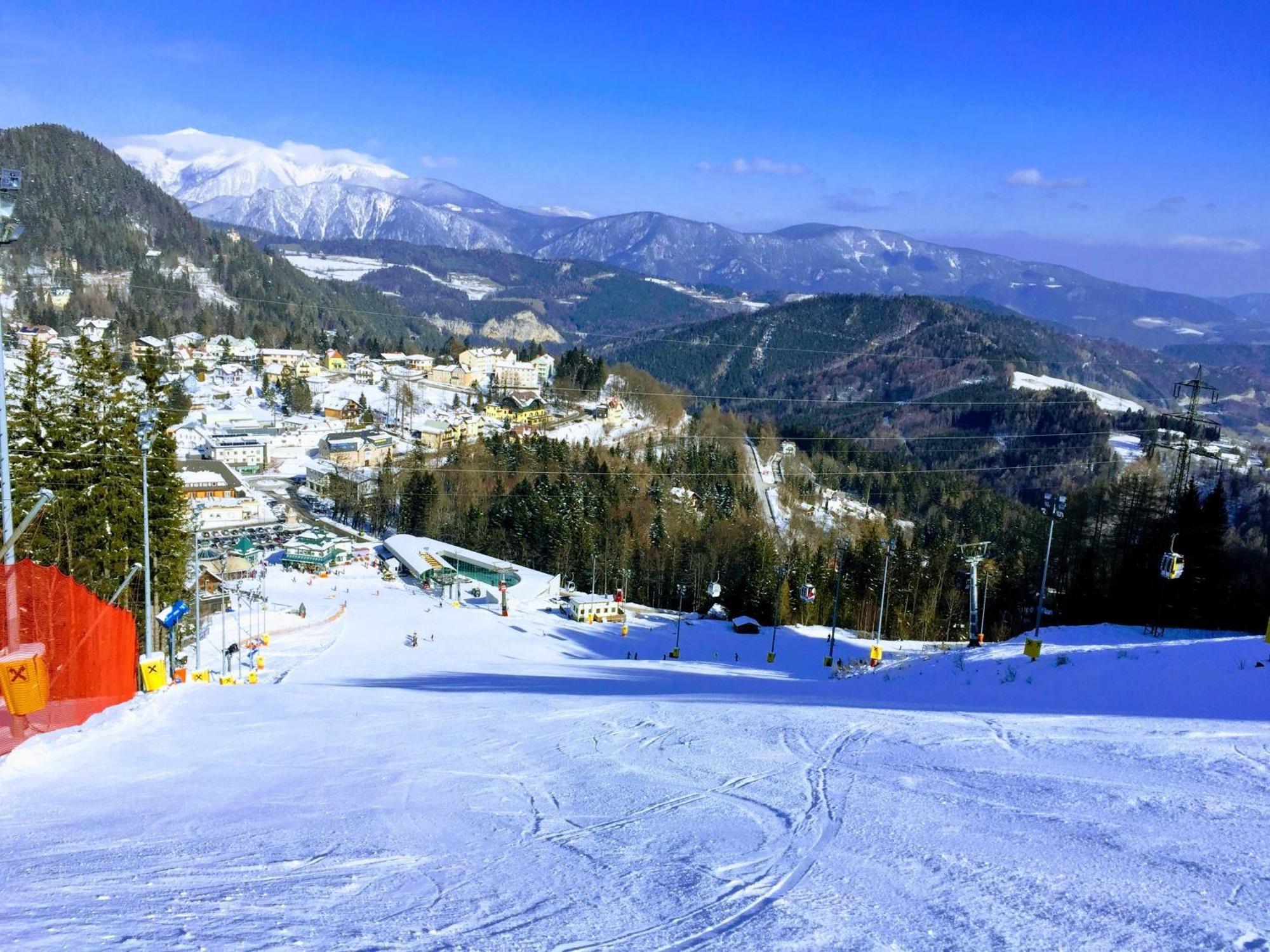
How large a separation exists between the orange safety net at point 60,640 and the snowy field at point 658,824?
460 millimetres

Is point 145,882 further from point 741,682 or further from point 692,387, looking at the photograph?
point 692,387

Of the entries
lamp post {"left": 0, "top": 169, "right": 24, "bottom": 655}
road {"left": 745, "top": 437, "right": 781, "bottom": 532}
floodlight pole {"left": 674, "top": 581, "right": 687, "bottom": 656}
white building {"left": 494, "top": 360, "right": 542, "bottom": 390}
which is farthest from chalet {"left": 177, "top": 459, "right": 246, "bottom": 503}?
lamp post {"left": 0, "top": 169, "right": 24, "bottom": 655}

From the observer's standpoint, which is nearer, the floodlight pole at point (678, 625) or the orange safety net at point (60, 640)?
the orange safety net at point (60, 640)

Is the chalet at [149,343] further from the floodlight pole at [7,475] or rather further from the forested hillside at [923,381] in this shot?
the floodlight pole at [7,475]

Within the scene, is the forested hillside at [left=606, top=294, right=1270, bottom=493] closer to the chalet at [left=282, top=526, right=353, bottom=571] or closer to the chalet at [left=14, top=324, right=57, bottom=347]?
the chalet at [left=282, top=526, right=353, bottom=571]

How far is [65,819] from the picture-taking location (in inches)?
193

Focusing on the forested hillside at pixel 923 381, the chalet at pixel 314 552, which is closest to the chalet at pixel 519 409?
the forested hillside at pixel 923 381

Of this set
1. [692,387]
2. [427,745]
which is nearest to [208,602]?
[427,745]

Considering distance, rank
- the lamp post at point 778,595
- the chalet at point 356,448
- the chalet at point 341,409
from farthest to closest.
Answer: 1. the chalet at point 341,409
2. the chalet at point 356,448
3. the lamp post at point 778,595

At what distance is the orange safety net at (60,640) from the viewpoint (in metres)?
7.56

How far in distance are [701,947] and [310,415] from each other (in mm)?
106770

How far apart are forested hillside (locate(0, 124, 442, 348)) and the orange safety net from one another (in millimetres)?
121128

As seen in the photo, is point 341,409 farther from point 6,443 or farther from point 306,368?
point 6,443

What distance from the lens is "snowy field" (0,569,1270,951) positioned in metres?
3.40
